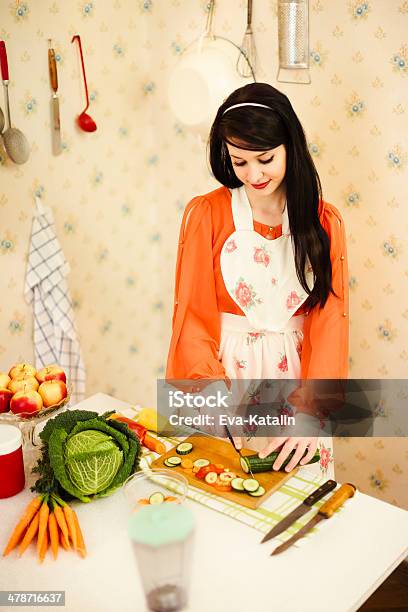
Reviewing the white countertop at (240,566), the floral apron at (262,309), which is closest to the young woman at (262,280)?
the floral apron at (262,309)

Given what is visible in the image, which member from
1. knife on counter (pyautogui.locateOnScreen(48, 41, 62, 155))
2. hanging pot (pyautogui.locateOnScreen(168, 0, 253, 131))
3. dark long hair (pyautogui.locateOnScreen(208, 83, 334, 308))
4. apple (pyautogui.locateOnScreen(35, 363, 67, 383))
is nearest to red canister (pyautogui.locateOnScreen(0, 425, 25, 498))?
apple (pyautogui.locateOnScreen(35, 363, 67, 383))

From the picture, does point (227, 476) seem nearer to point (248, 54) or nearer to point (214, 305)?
point (214, 305)

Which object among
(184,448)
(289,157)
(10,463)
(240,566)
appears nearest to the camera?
(240,566)

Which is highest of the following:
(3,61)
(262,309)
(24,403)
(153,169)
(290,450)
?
(3,61)

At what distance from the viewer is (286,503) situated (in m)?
1.39

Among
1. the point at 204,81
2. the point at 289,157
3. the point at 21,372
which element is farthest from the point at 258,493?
the point at 204,81

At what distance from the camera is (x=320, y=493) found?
138cm

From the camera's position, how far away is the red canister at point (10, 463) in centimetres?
142

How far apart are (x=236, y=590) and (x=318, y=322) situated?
0.82m

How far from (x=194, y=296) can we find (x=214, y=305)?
0.21 feet

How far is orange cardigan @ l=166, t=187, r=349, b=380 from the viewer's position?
179cm

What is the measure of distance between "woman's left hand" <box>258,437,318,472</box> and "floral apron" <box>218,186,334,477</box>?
29 centimetres

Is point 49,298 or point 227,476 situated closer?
point 227,476

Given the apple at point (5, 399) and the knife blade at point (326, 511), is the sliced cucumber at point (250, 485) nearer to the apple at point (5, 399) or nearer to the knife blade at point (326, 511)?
the knife blade at point (326, 511)
